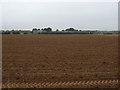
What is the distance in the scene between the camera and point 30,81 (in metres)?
7.79

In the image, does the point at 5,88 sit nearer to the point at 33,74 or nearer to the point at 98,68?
the point at 33,74

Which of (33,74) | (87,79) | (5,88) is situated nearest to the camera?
(5,88)

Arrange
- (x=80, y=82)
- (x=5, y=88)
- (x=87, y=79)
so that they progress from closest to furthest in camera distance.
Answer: (x=5, y=88)
(x=80, y=82)
(x=87, y=79)

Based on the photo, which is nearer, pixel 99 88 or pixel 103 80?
pixel 99 88

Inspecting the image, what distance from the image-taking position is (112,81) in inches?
305

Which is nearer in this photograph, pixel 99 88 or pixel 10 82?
pixel 99 88

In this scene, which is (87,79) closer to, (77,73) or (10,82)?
(77,73)

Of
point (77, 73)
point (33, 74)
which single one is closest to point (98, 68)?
point (77, 73)

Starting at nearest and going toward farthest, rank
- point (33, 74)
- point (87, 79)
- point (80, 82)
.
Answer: point (80, 82) → point (87, 79) → point (33, 74)

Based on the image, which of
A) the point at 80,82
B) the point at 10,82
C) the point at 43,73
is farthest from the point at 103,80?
the point at 10,82

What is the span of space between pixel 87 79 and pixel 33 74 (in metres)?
2.17

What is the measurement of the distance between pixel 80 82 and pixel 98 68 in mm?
2878

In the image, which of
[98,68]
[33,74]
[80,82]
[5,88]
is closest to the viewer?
[5,88]

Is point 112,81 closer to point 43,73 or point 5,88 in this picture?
point 43,73
